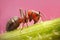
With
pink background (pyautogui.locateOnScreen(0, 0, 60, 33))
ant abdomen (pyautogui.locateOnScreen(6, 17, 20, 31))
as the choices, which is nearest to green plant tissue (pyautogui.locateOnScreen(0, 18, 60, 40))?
ant abdomen (pyautogui.locateOnScreen(6, 17, 20, 31))

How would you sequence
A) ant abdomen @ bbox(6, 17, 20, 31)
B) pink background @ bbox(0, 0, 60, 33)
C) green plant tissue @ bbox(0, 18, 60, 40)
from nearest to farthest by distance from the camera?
green plant tissue @ bbox(0, 18, 60, 40) → ant abdomen @ bbox(6, 17, 20, 31) → pink background @ bbox(0, 0, 60, 33)

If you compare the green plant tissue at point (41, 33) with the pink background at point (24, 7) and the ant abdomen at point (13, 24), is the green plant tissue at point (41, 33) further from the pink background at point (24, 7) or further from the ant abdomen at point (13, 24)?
the pink background at point (24, 7)

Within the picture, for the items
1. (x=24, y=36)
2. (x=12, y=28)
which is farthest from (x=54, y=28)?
(x=12, y=28)

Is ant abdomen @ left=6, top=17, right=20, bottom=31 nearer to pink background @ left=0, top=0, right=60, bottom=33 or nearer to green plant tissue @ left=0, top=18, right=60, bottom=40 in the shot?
green plant tissue @ left=0, top=18, right=60, bottom=40

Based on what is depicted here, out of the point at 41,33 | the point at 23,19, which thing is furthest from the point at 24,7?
the point at 41,33

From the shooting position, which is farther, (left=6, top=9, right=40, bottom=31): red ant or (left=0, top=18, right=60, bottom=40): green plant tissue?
(left=6, top=9, right=40, bottom=31): red ant

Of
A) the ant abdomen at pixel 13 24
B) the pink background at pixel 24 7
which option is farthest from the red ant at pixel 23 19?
the pink background at pixel 24 7

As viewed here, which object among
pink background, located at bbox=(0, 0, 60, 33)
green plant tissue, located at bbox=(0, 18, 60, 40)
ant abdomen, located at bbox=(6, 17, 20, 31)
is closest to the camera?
green plant tissue, located at bbox=(0, 18, 60, 40)

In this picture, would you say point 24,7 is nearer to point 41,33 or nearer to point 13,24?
point 13,24
